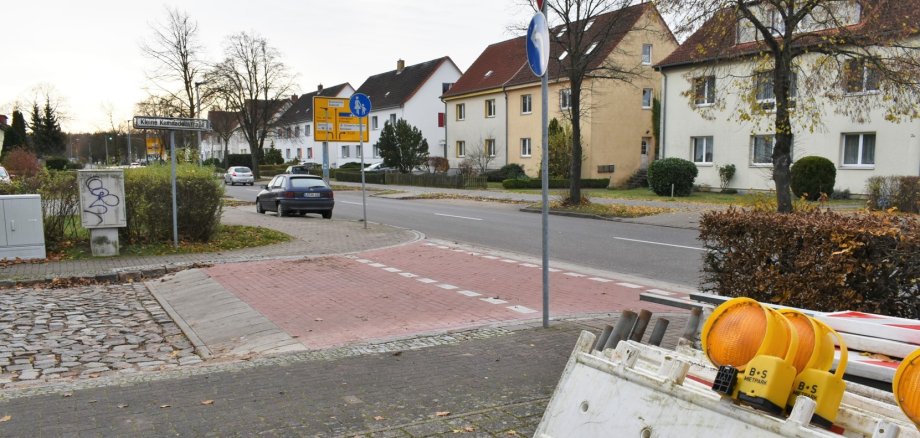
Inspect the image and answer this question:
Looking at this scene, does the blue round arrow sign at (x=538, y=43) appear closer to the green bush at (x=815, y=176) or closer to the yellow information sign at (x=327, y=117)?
the green bush at (x=815, y=176)

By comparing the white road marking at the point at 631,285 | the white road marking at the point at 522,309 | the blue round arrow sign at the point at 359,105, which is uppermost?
the blue round arrow sign at the point at 359,105

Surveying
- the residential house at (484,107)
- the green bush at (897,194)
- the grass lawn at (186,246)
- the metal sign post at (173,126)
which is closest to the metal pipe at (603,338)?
the grass lawn at (186,246)

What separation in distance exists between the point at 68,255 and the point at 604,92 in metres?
31.8

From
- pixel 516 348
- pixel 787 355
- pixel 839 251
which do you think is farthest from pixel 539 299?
pixel 787 355

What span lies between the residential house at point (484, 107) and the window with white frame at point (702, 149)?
14614 mm

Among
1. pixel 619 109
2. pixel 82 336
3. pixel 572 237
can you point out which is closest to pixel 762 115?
pixel 572 237

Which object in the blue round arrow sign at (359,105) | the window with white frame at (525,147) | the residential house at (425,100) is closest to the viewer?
the blue round arrow sign at (359,105)

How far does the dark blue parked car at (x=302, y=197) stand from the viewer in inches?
835

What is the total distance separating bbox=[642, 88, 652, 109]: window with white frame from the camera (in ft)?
134

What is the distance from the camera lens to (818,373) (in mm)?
2465

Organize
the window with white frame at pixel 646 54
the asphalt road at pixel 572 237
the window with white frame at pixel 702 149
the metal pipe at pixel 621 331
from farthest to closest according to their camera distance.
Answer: the window with white frame at pixel 646 54 < the window with white frame at pixel 702 149 < the asphalt road at pixel 572 237 < the metal pipe at pixel 621 331

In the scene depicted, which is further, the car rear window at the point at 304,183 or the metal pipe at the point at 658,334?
the car rear window at the point at 304,183

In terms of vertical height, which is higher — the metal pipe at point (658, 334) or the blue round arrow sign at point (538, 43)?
the blue round arrow sign at point (538, 43)

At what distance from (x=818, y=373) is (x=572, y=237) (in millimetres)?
13333
